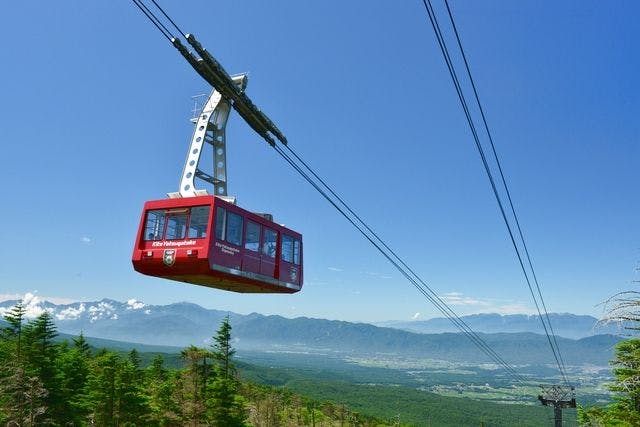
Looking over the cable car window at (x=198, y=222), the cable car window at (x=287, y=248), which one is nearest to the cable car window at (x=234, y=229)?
the cable car window at (x=198, y=222)

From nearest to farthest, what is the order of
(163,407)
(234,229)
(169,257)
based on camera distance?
1. (169,257)
2. (234,229)
3. (163,407)

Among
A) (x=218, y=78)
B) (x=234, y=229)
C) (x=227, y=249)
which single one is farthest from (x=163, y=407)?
(x=218, y=78)

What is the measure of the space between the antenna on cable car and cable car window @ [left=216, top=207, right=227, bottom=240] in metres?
0.80

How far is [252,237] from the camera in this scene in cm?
1716

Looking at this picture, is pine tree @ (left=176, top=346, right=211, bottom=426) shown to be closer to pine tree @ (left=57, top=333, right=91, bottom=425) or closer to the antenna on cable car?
pine tree @ (left=57, top=333, right=91, bottom=425)

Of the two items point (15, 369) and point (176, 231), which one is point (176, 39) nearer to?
point (176, 231)


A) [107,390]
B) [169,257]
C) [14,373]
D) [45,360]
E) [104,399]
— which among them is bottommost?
[104,399]

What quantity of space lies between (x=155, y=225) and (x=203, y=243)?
2315mm

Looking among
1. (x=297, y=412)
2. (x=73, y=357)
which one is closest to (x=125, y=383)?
(x=73, y=357)

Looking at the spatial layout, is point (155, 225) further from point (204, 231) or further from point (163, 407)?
point (163, 407)

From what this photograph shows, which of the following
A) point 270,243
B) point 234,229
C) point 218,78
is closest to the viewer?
point 218,78

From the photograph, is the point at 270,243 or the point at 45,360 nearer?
the point at 270,243

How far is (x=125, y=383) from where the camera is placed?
48625mm

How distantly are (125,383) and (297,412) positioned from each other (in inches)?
2548
